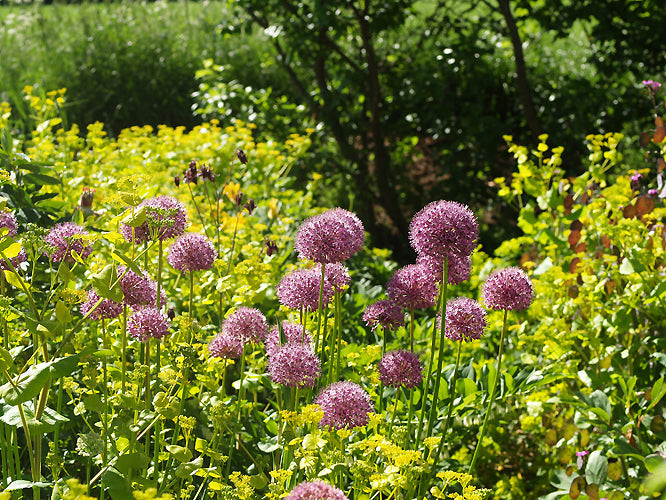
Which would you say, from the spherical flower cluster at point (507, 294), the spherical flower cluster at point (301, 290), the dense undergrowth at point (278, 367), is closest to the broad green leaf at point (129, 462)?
the dense undergrowth at point (278, 367)

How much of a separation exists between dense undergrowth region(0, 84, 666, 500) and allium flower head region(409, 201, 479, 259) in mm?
146

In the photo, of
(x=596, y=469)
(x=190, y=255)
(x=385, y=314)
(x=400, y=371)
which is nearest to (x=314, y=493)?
(x=400, y=371)

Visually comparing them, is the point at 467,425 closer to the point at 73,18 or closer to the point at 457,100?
the point at 457,100

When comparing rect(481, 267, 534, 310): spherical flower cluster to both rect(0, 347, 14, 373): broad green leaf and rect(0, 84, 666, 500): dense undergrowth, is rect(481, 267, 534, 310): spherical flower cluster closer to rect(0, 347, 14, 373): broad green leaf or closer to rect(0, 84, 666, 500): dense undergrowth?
rect(0, 84, 666, 500): dense undergrowth

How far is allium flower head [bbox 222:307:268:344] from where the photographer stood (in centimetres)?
164

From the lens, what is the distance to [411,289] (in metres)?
1.69

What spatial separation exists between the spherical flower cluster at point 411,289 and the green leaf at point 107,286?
63cm

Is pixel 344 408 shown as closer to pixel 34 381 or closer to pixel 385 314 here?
pixel 385 314

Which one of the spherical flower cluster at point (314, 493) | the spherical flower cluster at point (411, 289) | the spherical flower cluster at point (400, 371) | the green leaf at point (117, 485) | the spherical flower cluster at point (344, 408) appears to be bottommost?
the green leaf at point (117, 485)

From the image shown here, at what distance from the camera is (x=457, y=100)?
495 cm

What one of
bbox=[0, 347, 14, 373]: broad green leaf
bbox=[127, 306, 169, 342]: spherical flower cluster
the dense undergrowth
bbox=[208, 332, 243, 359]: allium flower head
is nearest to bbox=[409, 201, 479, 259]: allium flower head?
the dense undergrowth

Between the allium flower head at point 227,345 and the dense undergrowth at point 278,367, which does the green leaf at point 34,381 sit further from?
the allium flower head at point 227,345

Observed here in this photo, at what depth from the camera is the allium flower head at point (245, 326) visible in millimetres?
1642

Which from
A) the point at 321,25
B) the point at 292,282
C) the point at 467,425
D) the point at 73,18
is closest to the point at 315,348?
the point at 292,282
